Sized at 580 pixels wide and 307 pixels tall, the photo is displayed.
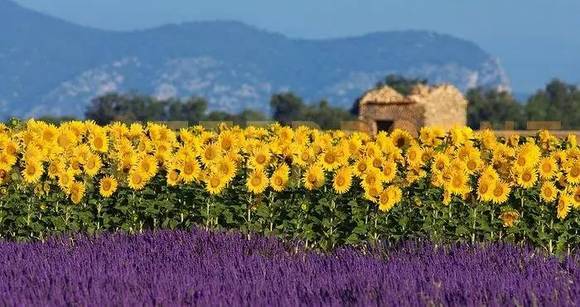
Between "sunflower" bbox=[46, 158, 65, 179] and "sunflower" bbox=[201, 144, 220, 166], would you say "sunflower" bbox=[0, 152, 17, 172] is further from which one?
"sunflower" bbox=[201, 144, 220, 166]

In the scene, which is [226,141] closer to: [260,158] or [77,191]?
[260,158]

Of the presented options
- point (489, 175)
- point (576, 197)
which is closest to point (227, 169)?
point (489, 175)

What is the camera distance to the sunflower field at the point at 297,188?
8.73 m

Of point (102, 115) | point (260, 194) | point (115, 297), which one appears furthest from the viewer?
point (102, 115)

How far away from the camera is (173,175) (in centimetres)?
916

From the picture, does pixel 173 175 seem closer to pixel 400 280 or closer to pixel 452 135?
pixel 452 135

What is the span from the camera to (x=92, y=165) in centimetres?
943

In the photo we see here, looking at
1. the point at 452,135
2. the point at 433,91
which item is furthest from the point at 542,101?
the point at 452,135

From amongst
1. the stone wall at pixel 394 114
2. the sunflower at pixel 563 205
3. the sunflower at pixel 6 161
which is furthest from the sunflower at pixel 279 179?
the stone wall at pixel 394 114

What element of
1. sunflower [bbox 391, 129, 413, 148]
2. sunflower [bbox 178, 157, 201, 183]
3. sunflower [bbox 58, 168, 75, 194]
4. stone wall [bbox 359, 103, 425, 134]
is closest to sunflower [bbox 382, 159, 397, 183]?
sunflower [bbox 391, 129, 413, 148]

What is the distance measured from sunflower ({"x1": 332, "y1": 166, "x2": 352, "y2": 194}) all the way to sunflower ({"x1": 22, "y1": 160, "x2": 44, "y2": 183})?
2642 mm

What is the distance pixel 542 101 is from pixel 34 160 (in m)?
Result: 83.1

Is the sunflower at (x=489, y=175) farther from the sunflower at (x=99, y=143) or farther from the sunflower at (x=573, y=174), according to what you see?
the sunflower at (x=99, y=143)

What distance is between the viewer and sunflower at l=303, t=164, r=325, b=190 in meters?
8.73
